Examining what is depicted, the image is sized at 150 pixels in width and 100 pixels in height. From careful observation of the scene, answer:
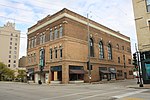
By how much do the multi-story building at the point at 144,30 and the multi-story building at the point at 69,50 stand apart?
13378mm

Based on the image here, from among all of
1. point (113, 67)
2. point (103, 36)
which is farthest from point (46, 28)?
point (113, 67)

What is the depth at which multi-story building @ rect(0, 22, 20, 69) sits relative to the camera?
102750 mm

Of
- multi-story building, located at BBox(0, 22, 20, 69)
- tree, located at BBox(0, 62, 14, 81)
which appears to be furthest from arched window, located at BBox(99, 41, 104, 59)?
multi-story building, located at BBox(0, 22, 20, 69)

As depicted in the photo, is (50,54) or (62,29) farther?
(50,54)

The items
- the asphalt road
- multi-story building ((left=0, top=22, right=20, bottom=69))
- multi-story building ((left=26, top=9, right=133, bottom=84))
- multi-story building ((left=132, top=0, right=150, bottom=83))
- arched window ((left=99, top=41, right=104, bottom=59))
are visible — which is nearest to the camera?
the asphalt road

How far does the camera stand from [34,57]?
45438mm

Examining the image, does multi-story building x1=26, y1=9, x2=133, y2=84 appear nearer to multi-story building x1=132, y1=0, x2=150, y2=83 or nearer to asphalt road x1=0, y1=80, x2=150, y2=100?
multi-story building x1=132, y1=0, x2=150, y2=83

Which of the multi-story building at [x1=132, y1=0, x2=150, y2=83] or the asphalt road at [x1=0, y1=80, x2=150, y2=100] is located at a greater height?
the multi-story building at [x1=132, y1=0, x2=150, y2=83]

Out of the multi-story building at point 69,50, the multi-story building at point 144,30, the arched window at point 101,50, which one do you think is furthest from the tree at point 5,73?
the multi-story building at point 144,30

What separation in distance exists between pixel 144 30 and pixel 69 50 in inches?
570

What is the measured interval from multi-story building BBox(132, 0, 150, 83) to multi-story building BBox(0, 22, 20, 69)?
87416 millimetres

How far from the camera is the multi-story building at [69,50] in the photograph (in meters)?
35.7

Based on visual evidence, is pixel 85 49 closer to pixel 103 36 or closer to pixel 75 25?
pixel 75 25

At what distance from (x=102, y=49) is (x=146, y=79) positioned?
20.6 m
